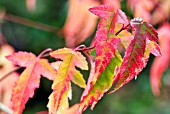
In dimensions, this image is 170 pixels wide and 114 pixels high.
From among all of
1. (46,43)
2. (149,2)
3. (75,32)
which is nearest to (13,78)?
(149,2)

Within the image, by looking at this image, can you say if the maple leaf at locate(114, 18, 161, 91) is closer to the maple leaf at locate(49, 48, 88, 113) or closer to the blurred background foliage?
the maple leaf at locate(49, 48, 88, 113)

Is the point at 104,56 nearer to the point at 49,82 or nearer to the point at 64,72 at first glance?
the point at 64,72

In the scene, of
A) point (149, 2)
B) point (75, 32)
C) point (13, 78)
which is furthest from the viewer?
point (75, 32)

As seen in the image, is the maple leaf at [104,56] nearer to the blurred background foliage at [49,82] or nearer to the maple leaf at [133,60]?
the maple leaf at [133,60]

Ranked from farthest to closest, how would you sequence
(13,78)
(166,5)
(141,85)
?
1. (141,85)
2. (166,5)
3. (13,78)

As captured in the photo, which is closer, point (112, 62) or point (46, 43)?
point (112, 62)

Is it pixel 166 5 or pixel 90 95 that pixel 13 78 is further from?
pixel 90 95

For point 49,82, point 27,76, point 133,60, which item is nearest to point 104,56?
point 133,60
